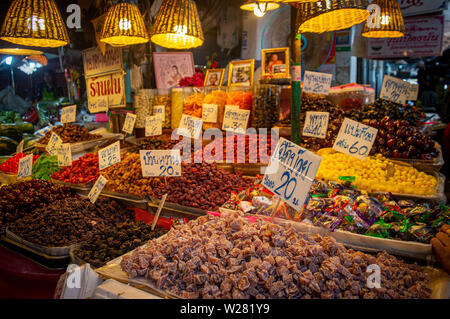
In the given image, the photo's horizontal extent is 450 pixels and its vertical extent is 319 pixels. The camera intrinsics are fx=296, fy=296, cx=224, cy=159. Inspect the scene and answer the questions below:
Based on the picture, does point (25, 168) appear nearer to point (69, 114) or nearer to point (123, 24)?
point (69, 114)

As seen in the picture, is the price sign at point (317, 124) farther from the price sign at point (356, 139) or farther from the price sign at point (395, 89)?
the price sign at point (395, 89)

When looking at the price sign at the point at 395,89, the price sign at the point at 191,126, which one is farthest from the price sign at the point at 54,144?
the price sign at the point at 395,89

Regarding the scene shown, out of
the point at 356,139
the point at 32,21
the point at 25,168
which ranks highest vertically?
the point at 32,21

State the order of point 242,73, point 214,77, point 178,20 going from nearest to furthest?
point 178,20, point 242,73, point 214,77

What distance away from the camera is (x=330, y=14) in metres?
2.04

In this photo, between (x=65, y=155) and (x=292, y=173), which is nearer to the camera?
(x=292, y=173)

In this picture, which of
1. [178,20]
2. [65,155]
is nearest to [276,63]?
[178,20]

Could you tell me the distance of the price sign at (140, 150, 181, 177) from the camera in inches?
87.7

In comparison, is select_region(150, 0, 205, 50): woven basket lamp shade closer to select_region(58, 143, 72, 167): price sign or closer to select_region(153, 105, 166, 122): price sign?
select_region(153, 105, 166, 122): price sign

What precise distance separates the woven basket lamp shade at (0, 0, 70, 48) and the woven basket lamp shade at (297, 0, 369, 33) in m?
2.00

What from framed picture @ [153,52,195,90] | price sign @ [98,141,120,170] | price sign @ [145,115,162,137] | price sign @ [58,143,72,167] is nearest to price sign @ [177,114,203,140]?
price sign @ [145,115,162,137]

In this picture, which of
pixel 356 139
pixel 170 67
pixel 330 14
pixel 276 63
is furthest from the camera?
pixel 170 67

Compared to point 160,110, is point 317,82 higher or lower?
higher

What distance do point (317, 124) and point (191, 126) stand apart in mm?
1302
